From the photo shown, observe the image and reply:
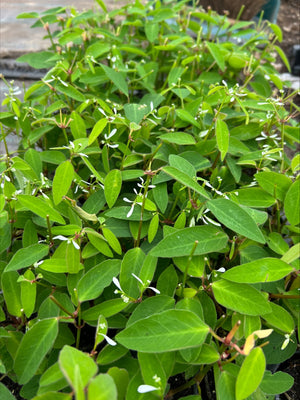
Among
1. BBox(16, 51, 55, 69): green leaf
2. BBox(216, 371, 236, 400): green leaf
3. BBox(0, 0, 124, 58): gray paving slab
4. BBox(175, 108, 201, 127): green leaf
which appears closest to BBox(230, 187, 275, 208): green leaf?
BBox(175, 108, 201, 127): green leaf

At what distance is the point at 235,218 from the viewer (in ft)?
2.12

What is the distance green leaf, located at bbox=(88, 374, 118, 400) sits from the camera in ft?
1.34

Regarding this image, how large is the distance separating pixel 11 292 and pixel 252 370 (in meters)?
0.40

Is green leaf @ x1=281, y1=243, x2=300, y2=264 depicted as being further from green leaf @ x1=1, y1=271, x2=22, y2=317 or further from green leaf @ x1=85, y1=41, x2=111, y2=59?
green leaf @ x1=85, y1=41, x2=111, y2=59

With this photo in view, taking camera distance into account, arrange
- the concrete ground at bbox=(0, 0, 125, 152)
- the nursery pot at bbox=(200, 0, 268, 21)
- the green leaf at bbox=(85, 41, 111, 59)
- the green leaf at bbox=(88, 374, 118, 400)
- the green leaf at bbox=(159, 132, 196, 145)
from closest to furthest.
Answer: the green leaf at bbox=(88, 374, 118, 400) → the green leaf at bbox=(159, 132, 196, 145) → the green leaf at bbox=(85, 41, 111, 59) → the concrete ground at bbox=(0, 0, 125, 152) → the nursery pot at bbox=(200, 0, 268, 21)

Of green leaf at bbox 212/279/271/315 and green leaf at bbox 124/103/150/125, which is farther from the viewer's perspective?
green leaf at bbox 124/103/150/125

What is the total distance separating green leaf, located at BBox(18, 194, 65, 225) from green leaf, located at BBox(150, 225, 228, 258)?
0.61 feet

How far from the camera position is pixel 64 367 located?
0.44 meters

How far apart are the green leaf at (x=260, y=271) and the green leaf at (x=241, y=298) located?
18 millimetres

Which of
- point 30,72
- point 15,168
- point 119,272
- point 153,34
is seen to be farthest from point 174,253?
point 30,72

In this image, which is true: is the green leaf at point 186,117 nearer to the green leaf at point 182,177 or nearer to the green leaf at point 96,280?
the green leaf at point 182,177

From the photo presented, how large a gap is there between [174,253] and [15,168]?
35 cm

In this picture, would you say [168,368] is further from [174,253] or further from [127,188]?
[127,188]

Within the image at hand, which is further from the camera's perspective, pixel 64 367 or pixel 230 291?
pixel 230 291
